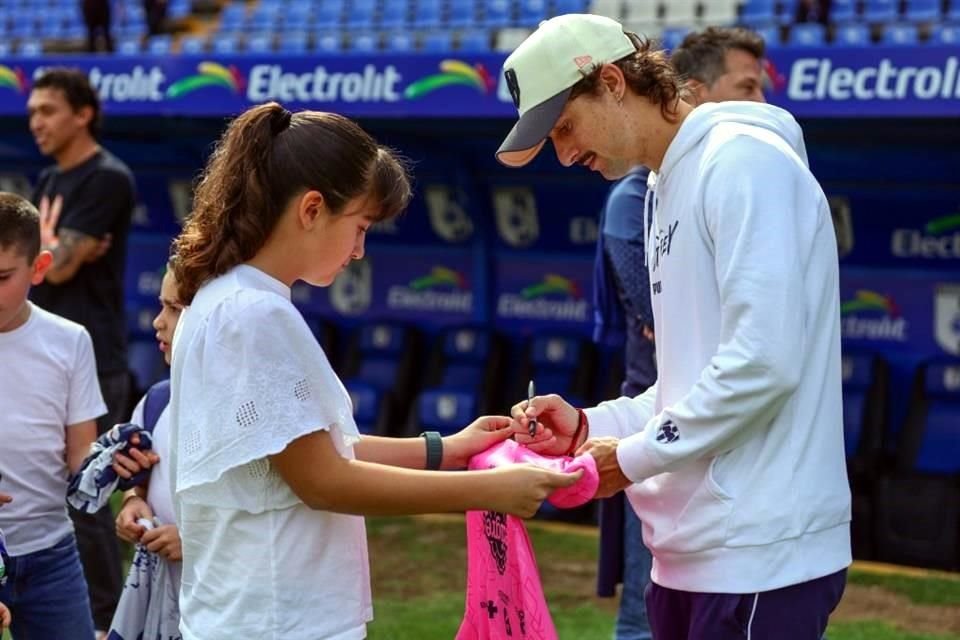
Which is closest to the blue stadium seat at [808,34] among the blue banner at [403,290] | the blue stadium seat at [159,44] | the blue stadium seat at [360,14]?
the blue banner at [403,290]

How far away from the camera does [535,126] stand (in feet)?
9.36

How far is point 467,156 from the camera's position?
935cm

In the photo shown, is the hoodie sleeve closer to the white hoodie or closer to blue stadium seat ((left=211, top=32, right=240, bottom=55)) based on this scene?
the white hoodie

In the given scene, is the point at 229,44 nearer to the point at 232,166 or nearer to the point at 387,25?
the point at 387,25

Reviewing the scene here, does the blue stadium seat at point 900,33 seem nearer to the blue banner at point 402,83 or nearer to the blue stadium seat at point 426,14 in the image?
the blue banner at point 402,83

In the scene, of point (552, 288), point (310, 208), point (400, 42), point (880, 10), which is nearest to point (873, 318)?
point (552, 288)

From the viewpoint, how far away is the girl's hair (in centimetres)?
261

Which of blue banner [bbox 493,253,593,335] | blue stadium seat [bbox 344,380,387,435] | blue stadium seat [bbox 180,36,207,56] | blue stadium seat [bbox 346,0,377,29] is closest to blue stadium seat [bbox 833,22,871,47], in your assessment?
blue banner [bbox 493,253,593,335]

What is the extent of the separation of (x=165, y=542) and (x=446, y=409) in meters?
5.34

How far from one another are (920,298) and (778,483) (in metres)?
5.90

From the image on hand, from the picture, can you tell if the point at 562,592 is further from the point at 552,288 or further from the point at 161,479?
the point at 161,479

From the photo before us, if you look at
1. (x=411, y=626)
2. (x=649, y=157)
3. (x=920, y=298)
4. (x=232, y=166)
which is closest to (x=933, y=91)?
(x=920, y=298)

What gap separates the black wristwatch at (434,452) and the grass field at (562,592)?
9.74 feet

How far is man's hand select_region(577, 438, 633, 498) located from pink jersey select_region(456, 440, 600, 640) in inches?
0.9
